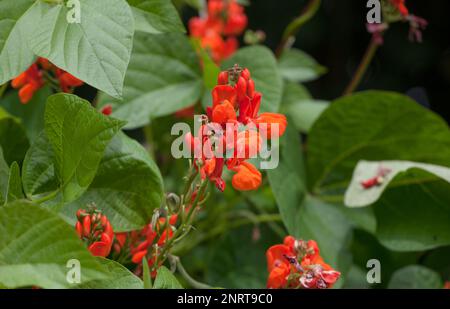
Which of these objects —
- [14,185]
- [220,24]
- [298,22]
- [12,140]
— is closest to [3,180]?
[14,185]

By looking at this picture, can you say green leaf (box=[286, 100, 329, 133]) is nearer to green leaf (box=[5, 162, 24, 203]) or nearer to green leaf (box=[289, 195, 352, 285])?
green leaf (box=[289, 195, 352, 285])

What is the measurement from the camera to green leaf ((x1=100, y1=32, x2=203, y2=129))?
2.50 feet

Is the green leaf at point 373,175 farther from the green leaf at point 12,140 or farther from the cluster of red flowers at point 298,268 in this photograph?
the green leaf at point 12,140

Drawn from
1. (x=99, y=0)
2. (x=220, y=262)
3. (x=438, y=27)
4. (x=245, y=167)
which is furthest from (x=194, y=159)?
(x=438, y=27)

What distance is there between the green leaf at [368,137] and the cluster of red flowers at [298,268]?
9.9 inches

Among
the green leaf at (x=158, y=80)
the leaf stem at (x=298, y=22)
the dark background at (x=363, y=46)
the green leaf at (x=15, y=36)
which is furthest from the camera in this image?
the dark background at (x=363, y=46)

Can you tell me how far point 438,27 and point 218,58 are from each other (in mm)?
995

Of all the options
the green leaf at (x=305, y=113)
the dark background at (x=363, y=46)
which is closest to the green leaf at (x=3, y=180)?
the green leaf at (x=305, y=113)

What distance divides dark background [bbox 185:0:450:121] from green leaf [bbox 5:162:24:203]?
1225mm

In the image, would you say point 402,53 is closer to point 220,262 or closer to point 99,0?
point 220,262

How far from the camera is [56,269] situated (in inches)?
17.5

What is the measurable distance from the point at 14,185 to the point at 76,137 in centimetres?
6

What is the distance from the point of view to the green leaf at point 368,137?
786 millimetres

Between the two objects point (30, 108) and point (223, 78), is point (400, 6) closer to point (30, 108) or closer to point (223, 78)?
point (223, 78)
